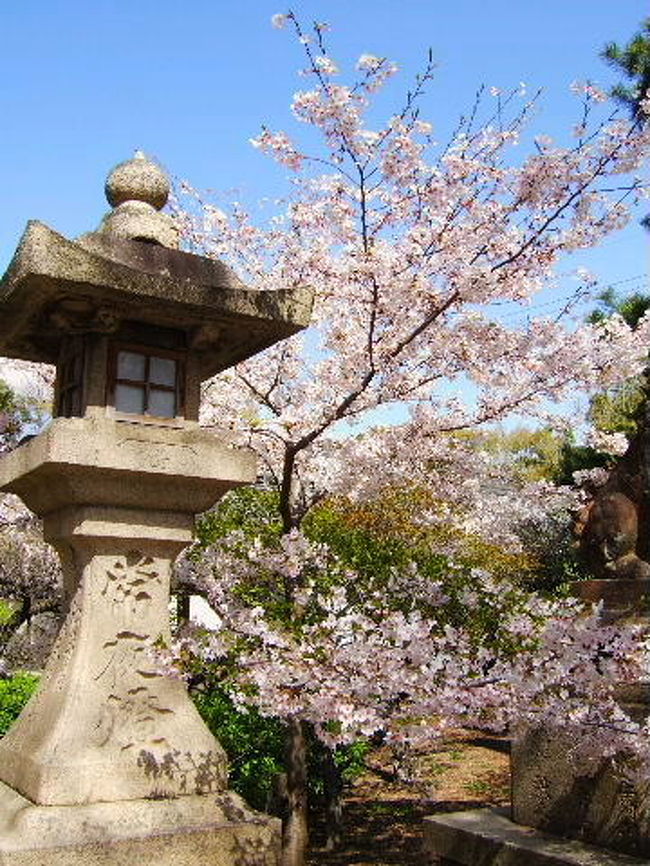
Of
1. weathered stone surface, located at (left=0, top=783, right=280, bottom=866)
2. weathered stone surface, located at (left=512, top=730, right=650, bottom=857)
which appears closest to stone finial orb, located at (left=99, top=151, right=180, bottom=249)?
weathered stone surface, located at (left=0, top=783, right=280, bottom=866)

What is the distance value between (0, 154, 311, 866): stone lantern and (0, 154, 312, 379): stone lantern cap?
0.01 m

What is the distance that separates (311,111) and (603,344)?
302 centimetres

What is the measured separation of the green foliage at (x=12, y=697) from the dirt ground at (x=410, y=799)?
140 inches

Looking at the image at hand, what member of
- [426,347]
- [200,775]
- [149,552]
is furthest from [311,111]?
[200,775]

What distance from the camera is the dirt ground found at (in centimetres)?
697

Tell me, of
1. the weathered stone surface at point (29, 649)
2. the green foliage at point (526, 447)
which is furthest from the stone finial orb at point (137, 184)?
the green foliage at point (526, 447)

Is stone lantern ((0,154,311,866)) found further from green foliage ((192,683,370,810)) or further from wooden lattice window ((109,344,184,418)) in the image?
green foliage ((192,683,370,810))

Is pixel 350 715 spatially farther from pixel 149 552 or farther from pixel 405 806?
pixel 405 806

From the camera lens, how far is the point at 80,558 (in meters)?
4.06

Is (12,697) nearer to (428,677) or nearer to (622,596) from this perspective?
(428,677)

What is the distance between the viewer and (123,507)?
159 inches

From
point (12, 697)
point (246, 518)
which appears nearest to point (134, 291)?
point (12, 697)

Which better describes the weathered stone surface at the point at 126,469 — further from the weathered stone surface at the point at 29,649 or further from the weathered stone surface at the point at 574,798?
the weathered stone surface at the point at 29,649

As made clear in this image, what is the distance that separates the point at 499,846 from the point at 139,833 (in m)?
1.92
